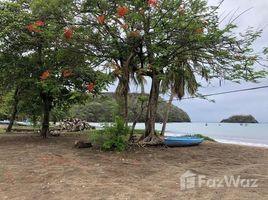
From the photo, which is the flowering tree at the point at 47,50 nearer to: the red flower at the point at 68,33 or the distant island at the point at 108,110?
the red flower at the point at 68,33

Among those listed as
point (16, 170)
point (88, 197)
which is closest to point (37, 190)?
point (88, 197)

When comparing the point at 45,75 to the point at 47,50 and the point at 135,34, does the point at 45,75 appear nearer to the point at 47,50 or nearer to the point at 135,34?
the point at 47,50

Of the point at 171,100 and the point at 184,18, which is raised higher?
the point at 184,18

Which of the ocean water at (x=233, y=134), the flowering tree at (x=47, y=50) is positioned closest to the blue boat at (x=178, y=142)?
the flowering tree at (x=47, y=50)

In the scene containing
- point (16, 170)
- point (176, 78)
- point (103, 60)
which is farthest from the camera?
point (176, 78)

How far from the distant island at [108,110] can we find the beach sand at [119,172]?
7.38ft

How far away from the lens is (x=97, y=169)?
374 inches

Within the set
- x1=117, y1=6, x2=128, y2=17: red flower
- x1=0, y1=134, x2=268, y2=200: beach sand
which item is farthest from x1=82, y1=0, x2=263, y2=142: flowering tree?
x1=0, y1=134, x2=268, y2=200: beach sand

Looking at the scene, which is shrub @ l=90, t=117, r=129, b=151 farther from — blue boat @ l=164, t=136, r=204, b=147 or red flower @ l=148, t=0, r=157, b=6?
red flower @ l=148, t=0, r=157, b=6

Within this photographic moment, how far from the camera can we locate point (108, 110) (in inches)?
977

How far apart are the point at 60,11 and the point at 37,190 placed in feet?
23.8

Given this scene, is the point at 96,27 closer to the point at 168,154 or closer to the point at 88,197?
the point at 168,154

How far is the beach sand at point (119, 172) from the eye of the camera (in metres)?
7.19

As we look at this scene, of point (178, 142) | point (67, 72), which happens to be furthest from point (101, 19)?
point (178, 142)
